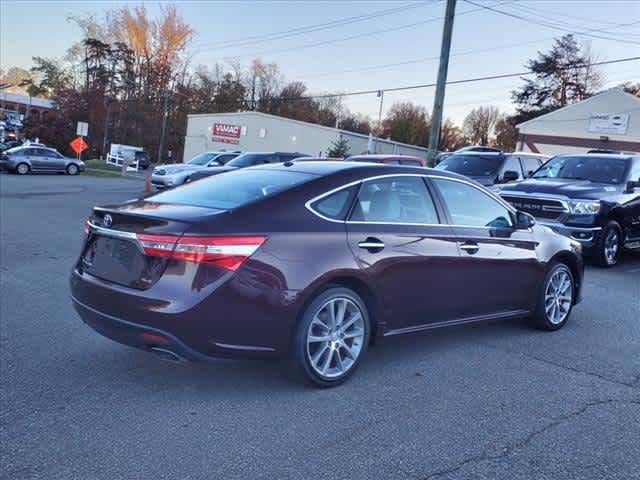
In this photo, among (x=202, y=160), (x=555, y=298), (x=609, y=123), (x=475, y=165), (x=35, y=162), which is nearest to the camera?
(x=555, y=298)

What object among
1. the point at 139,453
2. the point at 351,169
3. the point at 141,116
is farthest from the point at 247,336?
the point at 141,116

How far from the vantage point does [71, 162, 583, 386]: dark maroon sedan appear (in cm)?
376

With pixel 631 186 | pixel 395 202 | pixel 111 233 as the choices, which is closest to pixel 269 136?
pixel 631 186

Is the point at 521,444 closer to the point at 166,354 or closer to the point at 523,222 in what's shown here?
the point at 166,354

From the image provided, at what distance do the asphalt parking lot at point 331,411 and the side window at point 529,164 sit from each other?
10.3m

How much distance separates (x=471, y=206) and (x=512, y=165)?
1053cm

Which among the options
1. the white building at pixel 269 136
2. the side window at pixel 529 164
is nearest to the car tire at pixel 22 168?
the white building at pixel 269 136

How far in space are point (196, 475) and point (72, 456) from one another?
699 mm

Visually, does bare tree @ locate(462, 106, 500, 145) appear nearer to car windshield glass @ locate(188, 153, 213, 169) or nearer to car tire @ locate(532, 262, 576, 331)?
car windshield glass @ locate(188, 153, 213, 169)

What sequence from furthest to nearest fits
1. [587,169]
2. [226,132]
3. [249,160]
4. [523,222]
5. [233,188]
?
1. [226,132]
2. [249,160]
3. [587,169]
4. [523,222]
5. [233,188]

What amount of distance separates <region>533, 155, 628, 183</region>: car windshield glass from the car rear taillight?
29.8 ft

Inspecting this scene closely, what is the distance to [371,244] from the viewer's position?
14.5ft

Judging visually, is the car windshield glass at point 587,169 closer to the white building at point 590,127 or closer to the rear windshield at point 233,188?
the rear windshield at point 233,188

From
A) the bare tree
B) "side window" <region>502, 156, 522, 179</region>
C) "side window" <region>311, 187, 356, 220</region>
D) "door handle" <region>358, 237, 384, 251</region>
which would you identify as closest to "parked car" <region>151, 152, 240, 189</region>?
"side window" <region>502, 156, 522, 179</region>
